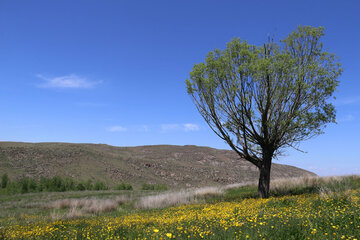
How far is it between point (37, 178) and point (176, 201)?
41892mm

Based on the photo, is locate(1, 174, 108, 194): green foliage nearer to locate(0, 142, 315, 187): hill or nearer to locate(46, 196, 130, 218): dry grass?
locate(0, 142, 315, 187): hill

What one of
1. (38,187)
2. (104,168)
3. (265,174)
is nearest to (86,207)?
(265,174)

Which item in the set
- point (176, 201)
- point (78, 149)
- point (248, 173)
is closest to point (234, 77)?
point (176, 201)

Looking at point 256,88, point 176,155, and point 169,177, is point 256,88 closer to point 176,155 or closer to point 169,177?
point 169,177

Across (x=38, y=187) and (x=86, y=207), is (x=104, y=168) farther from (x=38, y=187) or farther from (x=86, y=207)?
(x=86, y=207)

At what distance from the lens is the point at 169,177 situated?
70250 mm

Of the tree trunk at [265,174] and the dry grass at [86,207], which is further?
the tree trunk at [265,174]

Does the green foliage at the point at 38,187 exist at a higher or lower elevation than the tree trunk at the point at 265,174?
lower

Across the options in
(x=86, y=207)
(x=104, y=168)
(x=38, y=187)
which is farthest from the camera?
(x=104, y=168)

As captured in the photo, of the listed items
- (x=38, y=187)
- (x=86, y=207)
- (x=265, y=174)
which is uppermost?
(x=265, y=174)

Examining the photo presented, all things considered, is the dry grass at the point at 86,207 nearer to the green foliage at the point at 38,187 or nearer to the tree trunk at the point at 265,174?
the tree trunk at the point at 265,174

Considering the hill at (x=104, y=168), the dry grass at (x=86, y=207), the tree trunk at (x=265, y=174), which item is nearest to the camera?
the dry grass at (x=86, y=207)

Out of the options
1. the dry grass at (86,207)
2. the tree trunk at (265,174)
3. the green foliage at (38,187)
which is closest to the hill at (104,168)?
the green foliage at (38,187)

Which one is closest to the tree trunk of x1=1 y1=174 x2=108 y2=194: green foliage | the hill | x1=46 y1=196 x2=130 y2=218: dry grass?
x1=46 y1=196 x2=130 y2=218: dry grass
